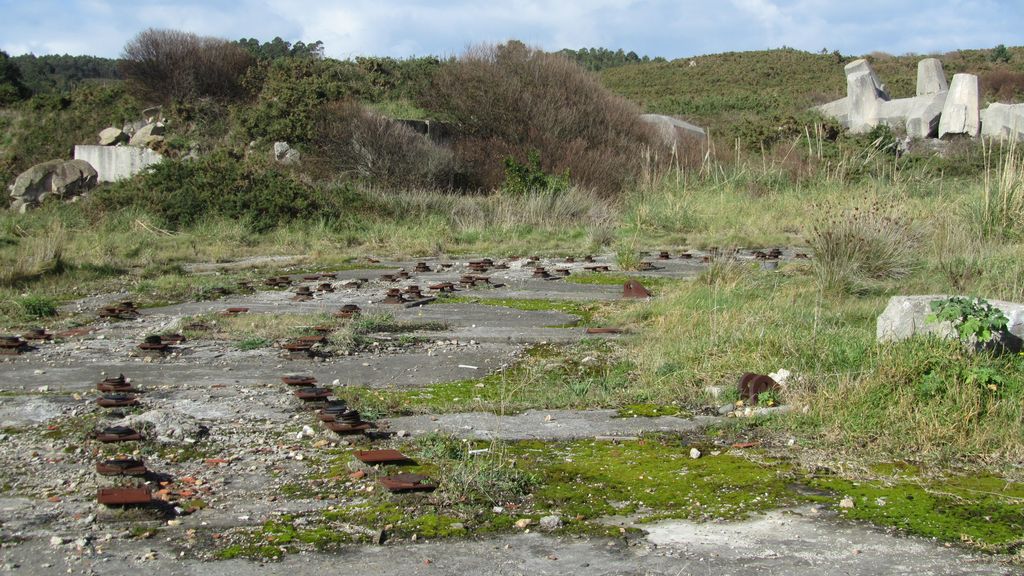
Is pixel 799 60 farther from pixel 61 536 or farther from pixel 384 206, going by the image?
pixel 61 536

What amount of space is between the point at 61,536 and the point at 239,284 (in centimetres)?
892

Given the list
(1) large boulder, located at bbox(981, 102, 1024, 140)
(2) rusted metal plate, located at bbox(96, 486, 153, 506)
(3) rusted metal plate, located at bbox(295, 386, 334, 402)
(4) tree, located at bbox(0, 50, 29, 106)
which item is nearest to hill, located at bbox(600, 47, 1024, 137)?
(1) large boulder, located at bbox(981, 102, 1024, 140)

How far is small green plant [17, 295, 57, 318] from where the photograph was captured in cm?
989

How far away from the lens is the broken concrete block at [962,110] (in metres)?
32.0

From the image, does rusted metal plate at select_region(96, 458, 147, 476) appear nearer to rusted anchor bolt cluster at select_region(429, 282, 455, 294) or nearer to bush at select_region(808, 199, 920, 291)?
rusted anchor bolt cluster at select_region(429, 282, 455, 294)

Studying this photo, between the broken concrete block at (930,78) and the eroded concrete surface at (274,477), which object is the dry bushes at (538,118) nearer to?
the broken concrete block at (930,78)

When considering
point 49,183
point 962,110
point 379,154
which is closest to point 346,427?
point 379,154

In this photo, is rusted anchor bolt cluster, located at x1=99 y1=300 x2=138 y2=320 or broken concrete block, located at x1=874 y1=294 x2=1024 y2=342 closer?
broken concrete block, located at x1=874 y1=294 x2=1024 y2=342

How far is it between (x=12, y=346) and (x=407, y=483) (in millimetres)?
5133

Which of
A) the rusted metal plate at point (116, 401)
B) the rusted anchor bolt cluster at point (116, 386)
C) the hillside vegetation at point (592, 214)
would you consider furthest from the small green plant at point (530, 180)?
the rusted metal plate at point (116, 401)

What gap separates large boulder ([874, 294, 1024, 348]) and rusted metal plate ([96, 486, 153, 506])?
Answer: 4.52m

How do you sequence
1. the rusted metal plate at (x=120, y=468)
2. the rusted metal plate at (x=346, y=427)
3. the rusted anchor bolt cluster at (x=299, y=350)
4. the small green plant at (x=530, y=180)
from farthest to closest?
the small green plant at (x=530, y=180) < the rusted anchor bolt cluster at (x=299, y=350) < the rusted metal plate at (x=346, y=427) < the rusted metal plate at (x=120, y=468)

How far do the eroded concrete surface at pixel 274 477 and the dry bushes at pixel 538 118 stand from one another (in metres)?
15.9

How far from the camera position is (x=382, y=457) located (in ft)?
15.3
